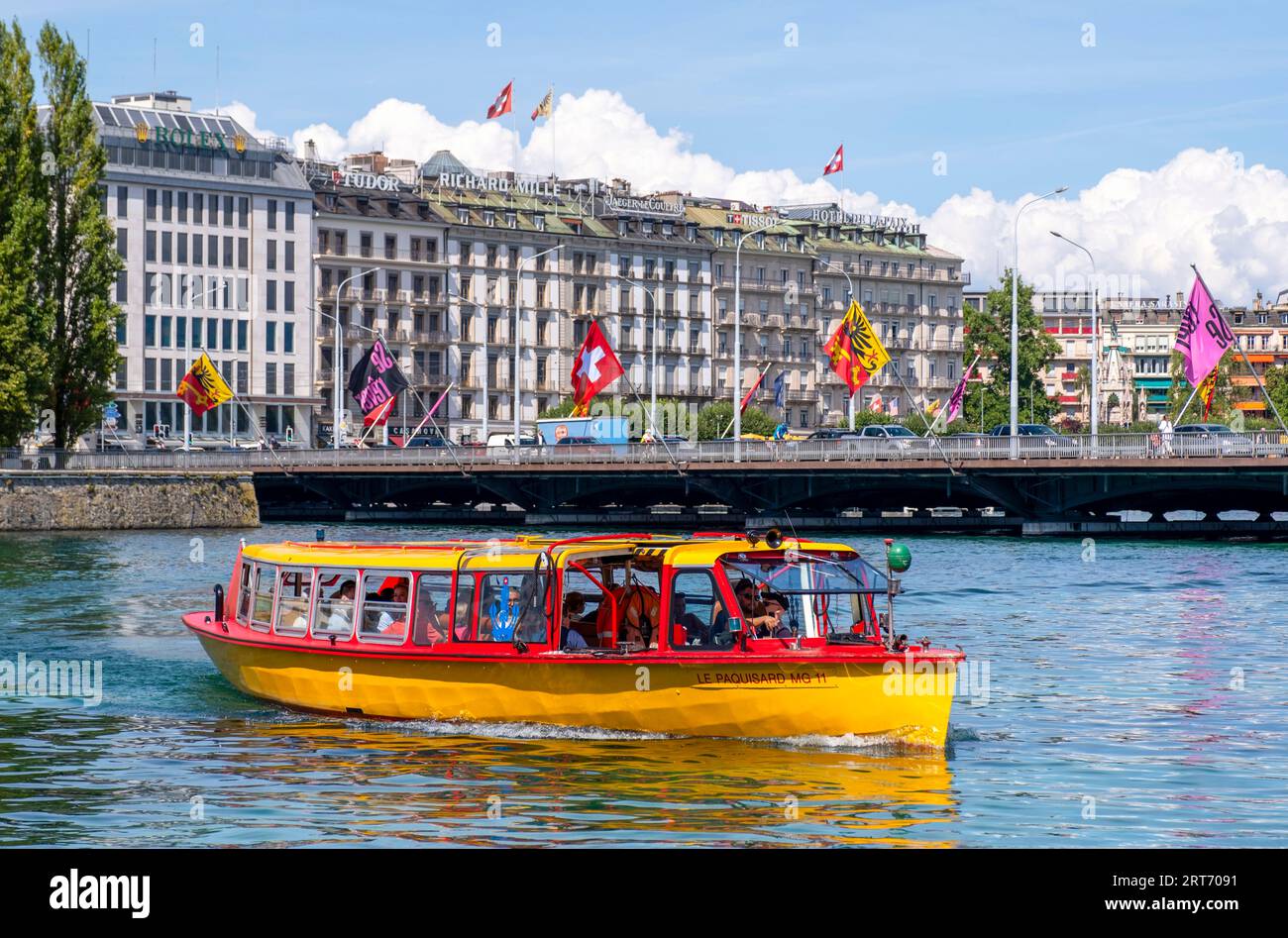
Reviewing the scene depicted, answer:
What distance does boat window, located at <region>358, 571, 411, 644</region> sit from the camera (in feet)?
89.8

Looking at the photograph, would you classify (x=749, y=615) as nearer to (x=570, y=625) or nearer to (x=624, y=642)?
(x=624, y=642)

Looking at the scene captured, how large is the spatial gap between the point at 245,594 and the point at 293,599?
80.4 inches

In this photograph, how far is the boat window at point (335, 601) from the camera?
2812cm

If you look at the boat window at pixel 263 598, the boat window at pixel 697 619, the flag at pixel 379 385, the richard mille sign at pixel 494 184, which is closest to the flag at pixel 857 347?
the flag at pixel 379 385

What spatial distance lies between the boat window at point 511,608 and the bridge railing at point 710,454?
183 ft

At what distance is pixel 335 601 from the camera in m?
28.4

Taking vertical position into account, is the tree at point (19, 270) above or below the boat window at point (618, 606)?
above

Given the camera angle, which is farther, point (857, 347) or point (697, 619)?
point (857, 347)

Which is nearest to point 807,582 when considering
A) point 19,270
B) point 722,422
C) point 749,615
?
point 749,615

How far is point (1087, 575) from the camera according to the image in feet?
203

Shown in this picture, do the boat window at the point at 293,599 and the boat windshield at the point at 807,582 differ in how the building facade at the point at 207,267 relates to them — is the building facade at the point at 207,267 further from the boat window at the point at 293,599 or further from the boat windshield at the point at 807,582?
the boat windshield at the point at 807,582

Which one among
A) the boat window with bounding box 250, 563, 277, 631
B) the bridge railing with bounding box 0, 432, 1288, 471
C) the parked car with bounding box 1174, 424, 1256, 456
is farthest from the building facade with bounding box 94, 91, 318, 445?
the boat window with bounding box 250, 563, 277, 631
